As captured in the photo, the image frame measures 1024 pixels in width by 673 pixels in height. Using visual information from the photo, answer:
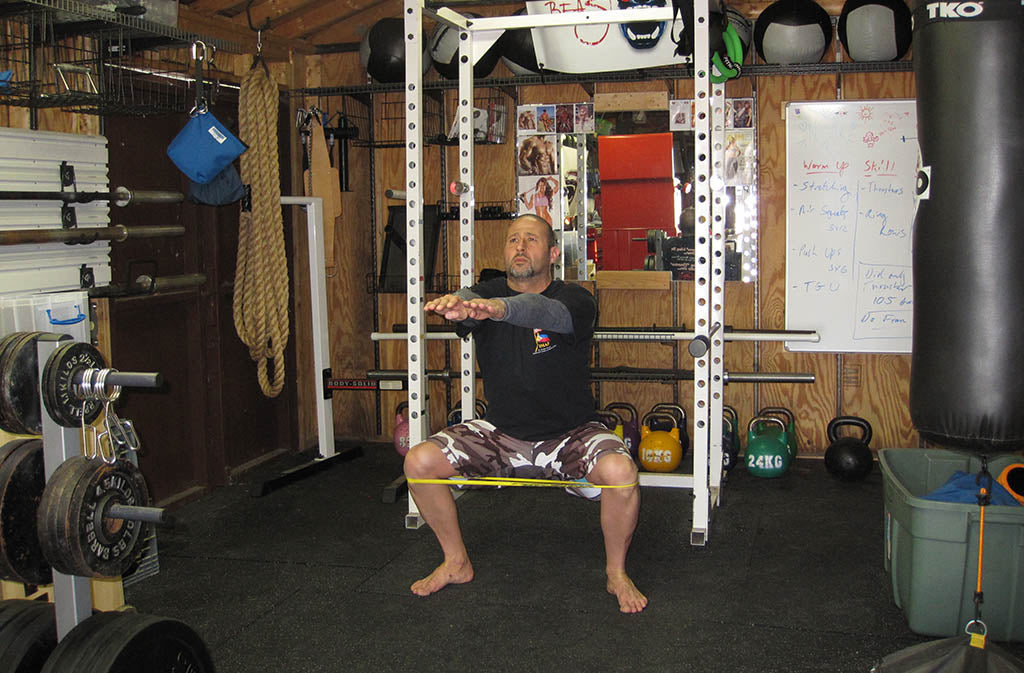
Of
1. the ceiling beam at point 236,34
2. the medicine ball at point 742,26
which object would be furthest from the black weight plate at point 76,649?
the medicine ball at point 742,26

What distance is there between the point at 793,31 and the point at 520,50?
4.22 feet

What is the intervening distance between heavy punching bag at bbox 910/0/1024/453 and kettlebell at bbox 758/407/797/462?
237 centimetres

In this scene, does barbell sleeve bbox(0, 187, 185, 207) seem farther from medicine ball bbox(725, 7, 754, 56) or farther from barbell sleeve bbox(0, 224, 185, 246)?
medicine ball bbox(725, 7, 754, 56)

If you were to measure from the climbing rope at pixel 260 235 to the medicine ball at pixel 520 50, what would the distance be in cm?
116

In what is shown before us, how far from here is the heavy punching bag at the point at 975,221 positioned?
2309 mm

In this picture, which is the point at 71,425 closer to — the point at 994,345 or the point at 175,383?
the point at 994,345

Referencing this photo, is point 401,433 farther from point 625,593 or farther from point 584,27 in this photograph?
point 584,27

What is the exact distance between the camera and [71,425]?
6.57 feet

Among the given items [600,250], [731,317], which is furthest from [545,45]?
[731,317]

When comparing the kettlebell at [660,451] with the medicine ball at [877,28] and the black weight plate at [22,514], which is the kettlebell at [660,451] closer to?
the medicine ball at [877,28]

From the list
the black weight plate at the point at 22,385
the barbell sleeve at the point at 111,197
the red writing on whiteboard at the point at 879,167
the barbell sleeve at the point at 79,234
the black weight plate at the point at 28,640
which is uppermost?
the red writing on whiteboard at the point at 879,167

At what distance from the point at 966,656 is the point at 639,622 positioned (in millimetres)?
964

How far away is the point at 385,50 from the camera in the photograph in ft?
15.9

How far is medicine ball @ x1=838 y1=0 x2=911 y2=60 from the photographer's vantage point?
14.6ft
